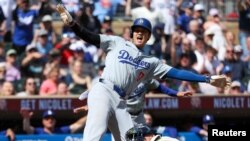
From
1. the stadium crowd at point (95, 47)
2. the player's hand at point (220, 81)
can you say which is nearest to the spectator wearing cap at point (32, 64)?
the stadium crowd at point (95, 47)

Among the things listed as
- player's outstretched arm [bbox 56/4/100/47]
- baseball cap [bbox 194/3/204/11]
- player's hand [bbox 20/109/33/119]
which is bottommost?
player's hand [bbox 20/109/33/119]

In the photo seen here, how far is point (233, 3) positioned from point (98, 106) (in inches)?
417

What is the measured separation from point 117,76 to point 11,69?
592 centimetres

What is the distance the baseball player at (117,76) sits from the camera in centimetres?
896

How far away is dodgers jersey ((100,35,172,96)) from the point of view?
9188 mm

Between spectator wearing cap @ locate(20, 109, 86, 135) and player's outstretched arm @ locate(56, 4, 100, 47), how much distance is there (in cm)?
455

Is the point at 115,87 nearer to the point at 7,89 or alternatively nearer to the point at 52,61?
the point at 7,89

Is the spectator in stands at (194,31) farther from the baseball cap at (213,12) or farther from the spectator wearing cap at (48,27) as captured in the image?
the spectator wearing cap at (48,27)

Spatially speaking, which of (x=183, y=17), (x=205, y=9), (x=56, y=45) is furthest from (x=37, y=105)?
(x=205, y=9)

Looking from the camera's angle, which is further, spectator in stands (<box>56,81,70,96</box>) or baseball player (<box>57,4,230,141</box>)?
spectator in stands (<box>56,81,70,96</box>)

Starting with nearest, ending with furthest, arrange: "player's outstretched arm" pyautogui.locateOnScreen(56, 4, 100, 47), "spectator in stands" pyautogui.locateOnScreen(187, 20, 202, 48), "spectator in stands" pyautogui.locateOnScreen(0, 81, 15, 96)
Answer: "player's outstretched arm" pyautogui.locateOnScreen(56, 4, 100, 47), "spectator in stands" pyautogui.locateOnScreen(0, 81, 15, 96), "spectator in stands" pyautogui.locateOnScreen(187, 20, 202, 48)

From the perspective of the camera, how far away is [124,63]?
9.20 m

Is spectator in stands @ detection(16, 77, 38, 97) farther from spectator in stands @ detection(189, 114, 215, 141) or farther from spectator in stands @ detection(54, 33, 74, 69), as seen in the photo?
spectator in stands @ detection(189, 114, 215, 141)

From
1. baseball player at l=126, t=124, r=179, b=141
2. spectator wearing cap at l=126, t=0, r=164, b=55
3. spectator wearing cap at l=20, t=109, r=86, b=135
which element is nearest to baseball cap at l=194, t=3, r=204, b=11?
spectator wearing cap at l=126, t=0, r=164, b=55
